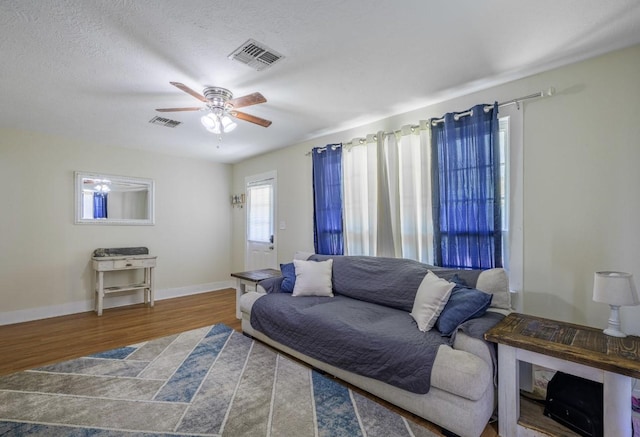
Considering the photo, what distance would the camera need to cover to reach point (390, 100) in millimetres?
2959

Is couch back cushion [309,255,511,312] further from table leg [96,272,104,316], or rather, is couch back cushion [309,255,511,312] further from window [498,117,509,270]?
table leg [96,272,104,316]

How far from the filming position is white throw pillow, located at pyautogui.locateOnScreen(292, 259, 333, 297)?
3.18m

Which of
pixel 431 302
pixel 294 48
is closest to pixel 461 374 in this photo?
pixel 431 302

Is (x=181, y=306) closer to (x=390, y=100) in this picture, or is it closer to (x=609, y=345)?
(x=390, y=100)

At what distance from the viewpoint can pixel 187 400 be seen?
209 cm

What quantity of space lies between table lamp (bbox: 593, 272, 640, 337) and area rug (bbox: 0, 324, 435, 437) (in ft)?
4.28

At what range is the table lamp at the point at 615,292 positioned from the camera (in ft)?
5.51

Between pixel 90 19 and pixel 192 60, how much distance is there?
→ 597 mm

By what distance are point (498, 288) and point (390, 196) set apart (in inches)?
55.7

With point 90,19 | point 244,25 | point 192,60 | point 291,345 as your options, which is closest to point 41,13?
point 90,19

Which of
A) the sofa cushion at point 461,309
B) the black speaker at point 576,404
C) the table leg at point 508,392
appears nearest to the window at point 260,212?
the sofa cushion at point 461,309

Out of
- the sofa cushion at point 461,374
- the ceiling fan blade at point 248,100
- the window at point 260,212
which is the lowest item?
the sofa cushion at point 461,374

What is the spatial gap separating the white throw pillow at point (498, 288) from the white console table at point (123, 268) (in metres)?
4.50

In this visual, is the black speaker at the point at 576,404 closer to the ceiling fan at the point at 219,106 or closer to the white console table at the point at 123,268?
the ceiling fan at the point at 219,106
